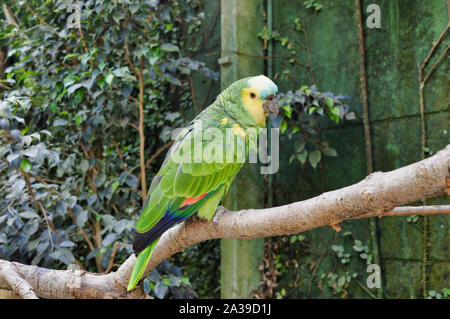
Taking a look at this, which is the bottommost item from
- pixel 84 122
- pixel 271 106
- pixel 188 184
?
pixel 188 184

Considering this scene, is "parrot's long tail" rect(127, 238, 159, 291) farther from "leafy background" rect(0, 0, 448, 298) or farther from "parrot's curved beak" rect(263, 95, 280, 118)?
"leafy background" rect(0, 0, 448, 298)

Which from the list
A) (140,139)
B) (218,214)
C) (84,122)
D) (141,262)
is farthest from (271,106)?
(84,122)

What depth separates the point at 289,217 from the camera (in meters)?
1.06

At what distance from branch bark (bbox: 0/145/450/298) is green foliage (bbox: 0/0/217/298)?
59 centimetres

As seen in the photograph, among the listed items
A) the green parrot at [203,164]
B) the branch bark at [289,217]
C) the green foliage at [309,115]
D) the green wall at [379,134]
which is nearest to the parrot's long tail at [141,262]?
the green parrot at [203,164]

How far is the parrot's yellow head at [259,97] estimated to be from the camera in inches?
55.2

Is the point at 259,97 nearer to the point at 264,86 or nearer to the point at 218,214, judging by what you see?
the point at 264,86

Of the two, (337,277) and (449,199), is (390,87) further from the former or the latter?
(337,277)

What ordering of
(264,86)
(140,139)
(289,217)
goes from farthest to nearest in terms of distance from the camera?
1. (140,139)
2. (264,86)
3. (289,217)

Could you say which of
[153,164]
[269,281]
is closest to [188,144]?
[269,281]

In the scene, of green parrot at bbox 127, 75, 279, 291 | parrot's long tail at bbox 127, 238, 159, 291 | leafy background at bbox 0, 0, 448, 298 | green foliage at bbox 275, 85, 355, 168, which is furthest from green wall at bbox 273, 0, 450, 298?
parrot's long tail at bbox 127, 238, 159, 291

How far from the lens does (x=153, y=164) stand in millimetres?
3162

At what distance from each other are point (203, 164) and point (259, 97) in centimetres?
29

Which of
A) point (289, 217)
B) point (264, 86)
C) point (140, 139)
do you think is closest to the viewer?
point (289, 217)
